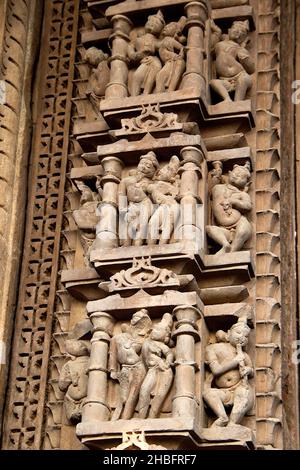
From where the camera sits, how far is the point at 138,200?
7.69m

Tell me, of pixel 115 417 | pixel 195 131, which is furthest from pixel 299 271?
pixel 115 417

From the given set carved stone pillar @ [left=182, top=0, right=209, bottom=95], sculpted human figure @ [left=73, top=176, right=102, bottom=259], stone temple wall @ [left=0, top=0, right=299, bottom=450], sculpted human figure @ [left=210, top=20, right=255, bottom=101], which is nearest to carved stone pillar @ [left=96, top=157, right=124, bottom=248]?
stone temple wall @ [left=0, top=0, right=299, bottom=450]

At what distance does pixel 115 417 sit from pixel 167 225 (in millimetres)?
1257

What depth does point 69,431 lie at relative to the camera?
24.2 feet

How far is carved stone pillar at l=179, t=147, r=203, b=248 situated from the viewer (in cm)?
742

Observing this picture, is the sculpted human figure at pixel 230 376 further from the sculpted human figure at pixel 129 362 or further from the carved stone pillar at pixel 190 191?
the carved stone pillar at pixel 190 191

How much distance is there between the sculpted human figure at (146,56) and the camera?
8.20 m

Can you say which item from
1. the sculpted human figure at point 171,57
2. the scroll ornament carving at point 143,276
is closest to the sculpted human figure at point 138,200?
the scroll ornament carving at point 143,276

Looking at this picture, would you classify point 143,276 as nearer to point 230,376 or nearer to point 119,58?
point 230,376

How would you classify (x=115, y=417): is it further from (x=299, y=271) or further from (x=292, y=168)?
(x=292, y=168)

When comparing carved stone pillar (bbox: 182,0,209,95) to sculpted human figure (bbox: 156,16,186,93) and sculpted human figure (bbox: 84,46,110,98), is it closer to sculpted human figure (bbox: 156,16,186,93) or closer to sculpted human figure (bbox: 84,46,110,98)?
sculpted human figure (bbox: 156,16,186,93)

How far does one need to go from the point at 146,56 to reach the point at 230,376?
94.9 inches

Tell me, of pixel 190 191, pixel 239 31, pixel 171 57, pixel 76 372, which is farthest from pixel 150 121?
pixel 76 372

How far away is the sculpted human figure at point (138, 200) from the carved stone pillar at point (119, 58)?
0.59 metres
